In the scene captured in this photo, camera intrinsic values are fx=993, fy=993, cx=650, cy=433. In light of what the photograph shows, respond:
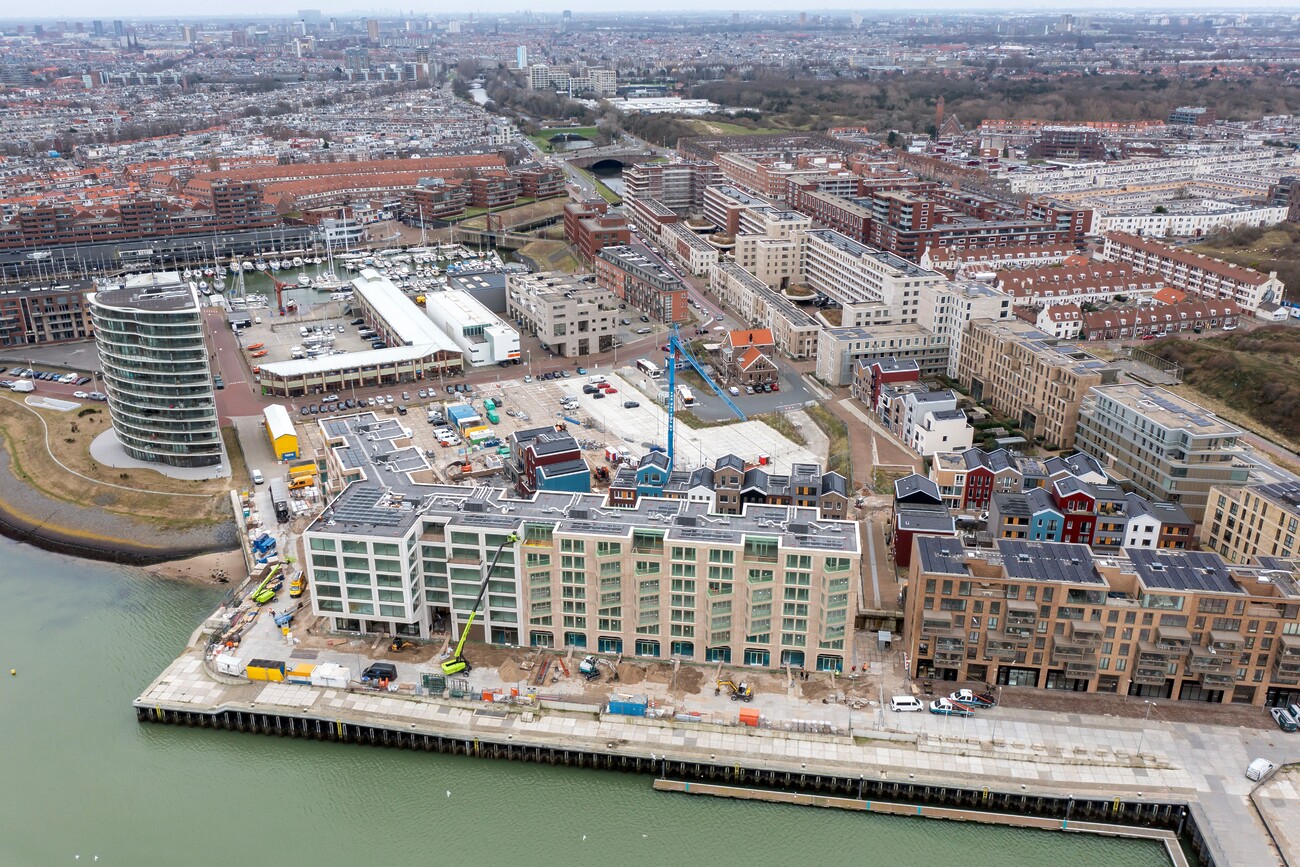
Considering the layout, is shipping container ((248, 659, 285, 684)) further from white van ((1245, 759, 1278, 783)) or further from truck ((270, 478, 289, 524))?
white van ((1245, 759, 1278, 783))

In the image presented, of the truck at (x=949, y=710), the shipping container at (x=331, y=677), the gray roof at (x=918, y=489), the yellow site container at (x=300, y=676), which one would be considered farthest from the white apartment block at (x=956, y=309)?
the yellow site container at (x=300, y=676)

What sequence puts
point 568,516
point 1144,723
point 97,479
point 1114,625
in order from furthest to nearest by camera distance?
point 97,479 → point 568,516 → point 1114,625 → point 1144,723

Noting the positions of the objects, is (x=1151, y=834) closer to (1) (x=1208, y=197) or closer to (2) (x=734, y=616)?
(2) (x=734, y=616)

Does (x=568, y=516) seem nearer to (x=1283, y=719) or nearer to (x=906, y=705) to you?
(x=906, y=705)

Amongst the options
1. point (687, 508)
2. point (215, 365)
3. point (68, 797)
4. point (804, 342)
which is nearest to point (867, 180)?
point (804, 342)

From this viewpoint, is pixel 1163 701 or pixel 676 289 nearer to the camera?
pixel 1163 701

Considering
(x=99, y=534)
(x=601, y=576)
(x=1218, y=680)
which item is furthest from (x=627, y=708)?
(x=99, y=534)

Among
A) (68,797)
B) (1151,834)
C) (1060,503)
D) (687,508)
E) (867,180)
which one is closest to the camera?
(1151,834)

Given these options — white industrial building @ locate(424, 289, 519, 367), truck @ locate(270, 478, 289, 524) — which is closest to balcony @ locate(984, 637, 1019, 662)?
truck @ locate(270, 478, 289, 524)
